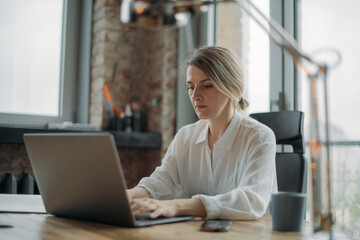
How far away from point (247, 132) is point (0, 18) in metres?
2.15

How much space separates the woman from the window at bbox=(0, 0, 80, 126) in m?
1.60

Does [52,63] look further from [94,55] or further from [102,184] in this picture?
[102,184]

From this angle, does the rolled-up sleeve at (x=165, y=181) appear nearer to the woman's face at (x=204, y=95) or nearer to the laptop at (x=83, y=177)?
the woman's face at (x=204, y=95)

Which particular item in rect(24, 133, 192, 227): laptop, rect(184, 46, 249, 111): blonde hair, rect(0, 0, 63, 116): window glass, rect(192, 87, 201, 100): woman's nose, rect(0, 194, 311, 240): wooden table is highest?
rect(0, 0, 63, 116): window glass

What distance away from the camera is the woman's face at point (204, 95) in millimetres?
1653

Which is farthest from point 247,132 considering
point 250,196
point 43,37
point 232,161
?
point 43,37

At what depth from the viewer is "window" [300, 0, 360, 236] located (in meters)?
2.06

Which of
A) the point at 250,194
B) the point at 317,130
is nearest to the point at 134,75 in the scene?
the point at 250,194

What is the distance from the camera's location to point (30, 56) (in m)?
3.09

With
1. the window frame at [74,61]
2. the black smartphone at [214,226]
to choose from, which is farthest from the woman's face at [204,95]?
the window frame at [74,61]

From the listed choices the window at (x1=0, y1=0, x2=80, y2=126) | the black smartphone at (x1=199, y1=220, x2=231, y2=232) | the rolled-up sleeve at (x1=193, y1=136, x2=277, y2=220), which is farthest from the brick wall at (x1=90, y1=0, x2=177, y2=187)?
the black smartphone at (x1=199, y1=220, x2=231, y2=232)

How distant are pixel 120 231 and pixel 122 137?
6.12 feet

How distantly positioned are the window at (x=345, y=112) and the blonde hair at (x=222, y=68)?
0.58m

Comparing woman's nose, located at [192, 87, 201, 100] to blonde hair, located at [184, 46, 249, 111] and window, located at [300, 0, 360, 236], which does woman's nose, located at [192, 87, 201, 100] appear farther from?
window, located at [300, 0, 360, 236]
